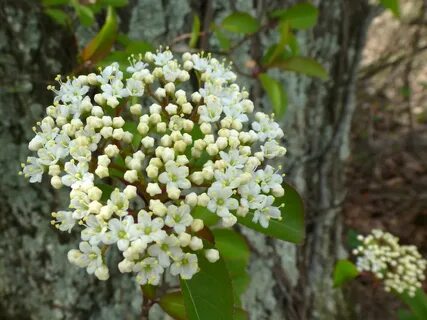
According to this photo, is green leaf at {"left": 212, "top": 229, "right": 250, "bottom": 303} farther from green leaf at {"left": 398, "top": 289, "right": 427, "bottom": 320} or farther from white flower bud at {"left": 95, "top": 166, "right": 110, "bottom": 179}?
green leaf at {"left": 398, "top": 289, "right": 427, "bottom": 320}

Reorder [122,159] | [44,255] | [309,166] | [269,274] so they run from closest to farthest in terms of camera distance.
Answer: [122,159], [44,255], [269,274], [309,166]

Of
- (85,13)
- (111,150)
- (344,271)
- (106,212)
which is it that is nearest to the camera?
(106,212)

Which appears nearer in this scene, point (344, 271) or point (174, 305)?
point (174, 305)

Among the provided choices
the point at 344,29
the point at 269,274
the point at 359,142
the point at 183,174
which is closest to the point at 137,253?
the point at 183,174

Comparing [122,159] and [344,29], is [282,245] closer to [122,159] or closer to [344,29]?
[344,29]

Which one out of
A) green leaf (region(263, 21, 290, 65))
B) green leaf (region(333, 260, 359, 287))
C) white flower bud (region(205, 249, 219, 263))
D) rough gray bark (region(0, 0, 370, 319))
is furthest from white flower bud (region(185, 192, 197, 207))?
green leaf (region(333, 260, 359, 287))

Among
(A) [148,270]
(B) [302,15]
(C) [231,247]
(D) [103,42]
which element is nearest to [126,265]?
(A) [148,270]

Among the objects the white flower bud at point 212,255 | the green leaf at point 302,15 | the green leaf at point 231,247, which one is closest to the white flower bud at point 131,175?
the white flower bud at point 212,255

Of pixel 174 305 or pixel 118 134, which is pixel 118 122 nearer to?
pixel 118 134
